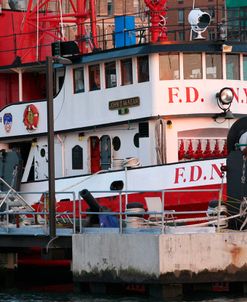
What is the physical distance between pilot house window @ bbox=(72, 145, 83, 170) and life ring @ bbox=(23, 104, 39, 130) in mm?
1420

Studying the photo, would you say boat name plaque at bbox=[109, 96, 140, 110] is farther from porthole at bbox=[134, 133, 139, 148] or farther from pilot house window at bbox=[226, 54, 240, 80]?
pilot house window at bbox=[226, 54, 240, 80]

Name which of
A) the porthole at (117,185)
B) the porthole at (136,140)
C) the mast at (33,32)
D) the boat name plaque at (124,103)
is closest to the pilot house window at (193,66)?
the boat name plaque at (124,103)

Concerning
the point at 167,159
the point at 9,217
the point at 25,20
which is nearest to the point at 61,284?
the point at 9,217

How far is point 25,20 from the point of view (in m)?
32.8

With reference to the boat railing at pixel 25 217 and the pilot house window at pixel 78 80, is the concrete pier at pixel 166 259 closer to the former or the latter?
the boat railing at pixel 25 217

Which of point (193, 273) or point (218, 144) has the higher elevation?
point (218, 144)

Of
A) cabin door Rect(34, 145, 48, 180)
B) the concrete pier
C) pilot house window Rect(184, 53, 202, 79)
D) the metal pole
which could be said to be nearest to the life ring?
cabin door Rect(34, 145, 48, 180)

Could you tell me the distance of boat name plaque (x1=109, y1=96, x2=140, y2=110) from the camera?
28266mm

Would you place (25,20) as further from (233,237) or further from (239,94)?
(233,237)

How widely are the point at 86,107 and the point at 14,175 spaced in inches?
98.5

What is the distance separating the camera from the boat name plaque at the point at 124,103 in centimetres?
2827

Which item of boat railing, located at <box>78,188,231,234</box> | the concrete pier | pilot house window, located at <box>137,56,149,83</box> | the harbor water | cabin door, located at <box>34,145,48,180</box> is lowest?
the harbor water

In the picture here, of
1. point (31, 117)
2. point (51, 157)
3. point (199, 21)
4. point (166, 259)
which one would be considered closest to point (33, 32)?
point (31, 117)

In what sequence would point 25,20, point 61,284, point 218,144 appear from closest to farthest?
point 61,284
point 218,144
point 25,20
